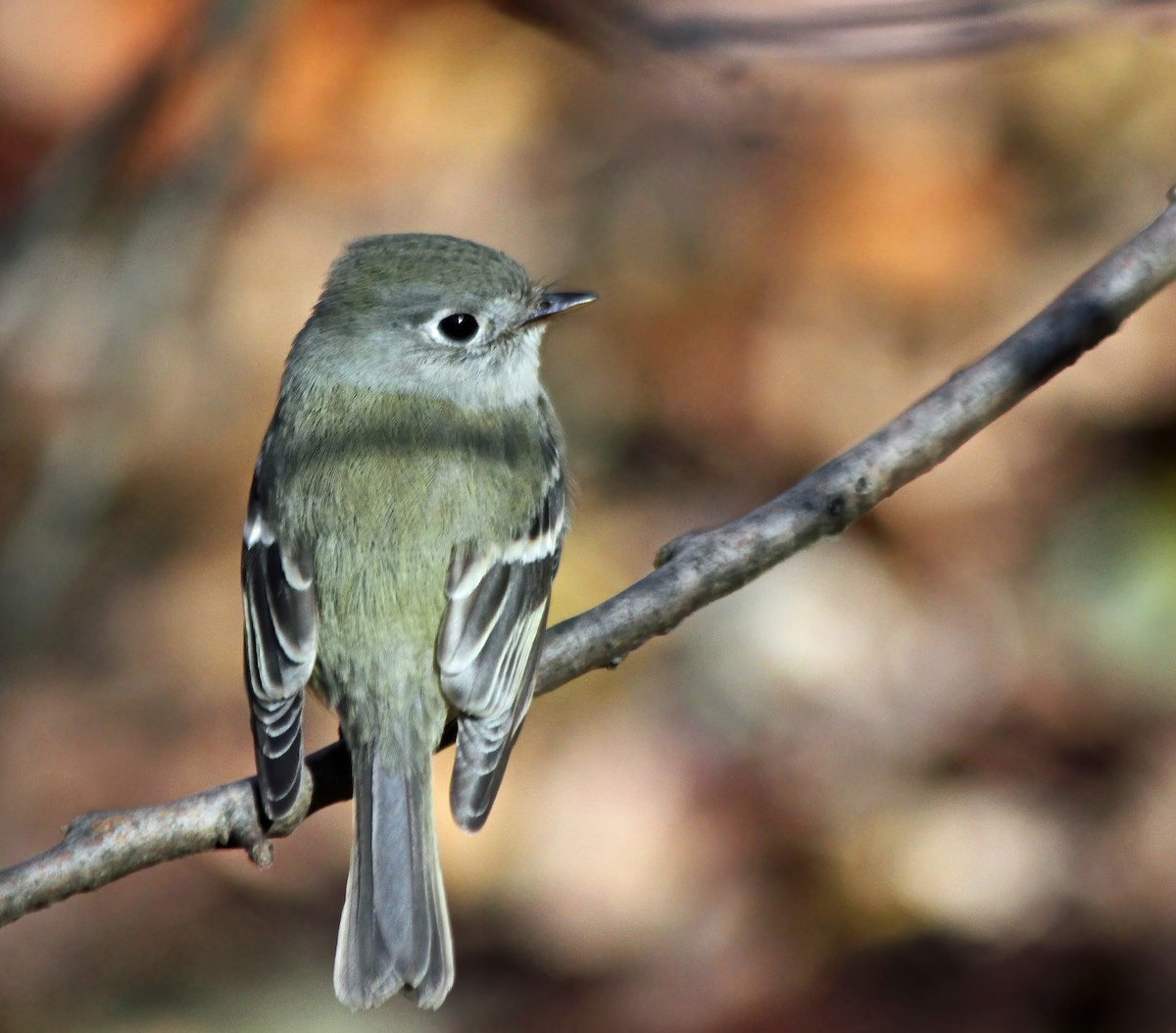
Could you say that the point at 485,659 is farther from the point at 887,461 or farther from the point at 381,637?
the point at 887,461

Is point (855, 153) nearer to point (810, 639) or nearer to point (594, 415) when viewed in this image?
point (594, 415)

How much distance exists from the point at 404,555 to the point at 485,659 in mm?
292

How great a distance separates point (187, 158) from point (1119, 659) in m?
3.30

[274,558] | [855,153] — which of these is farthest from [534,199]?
[274,558]

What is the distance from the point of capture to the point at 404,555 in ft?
10.4

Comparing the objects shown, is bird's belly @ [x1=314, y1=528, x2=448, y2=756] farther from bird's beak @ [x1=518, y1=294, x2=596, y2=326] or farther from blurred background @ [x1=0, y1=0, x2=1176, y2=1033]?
blurred background @ [x1=0, y1=0, x2=1176, y2=1033]

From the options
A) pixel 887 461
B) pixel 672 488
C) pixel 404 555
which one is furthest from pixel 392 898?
pixel 672 488

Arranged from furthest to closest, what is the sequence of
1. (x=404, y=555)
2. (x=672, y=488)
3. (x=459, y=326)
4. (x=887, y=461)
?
(x=672, y=488) < (x=459, y=326) < (x=404, y=555) < (x=887, y=461)

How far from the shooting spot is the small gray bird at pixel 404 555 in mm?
2875

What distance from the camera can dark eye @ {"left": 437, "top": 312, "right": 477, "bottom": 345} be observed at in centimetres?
365

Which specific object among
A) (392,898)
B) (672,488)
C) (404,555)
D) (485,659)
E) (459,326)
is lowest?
(392,898)

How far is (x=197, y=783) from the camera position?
480 centimetres

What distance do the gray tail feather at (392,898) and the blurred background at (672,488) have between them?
1661 millimetres

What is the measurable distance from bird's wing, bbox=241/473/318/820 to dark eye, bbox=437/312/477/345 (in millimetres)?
595
